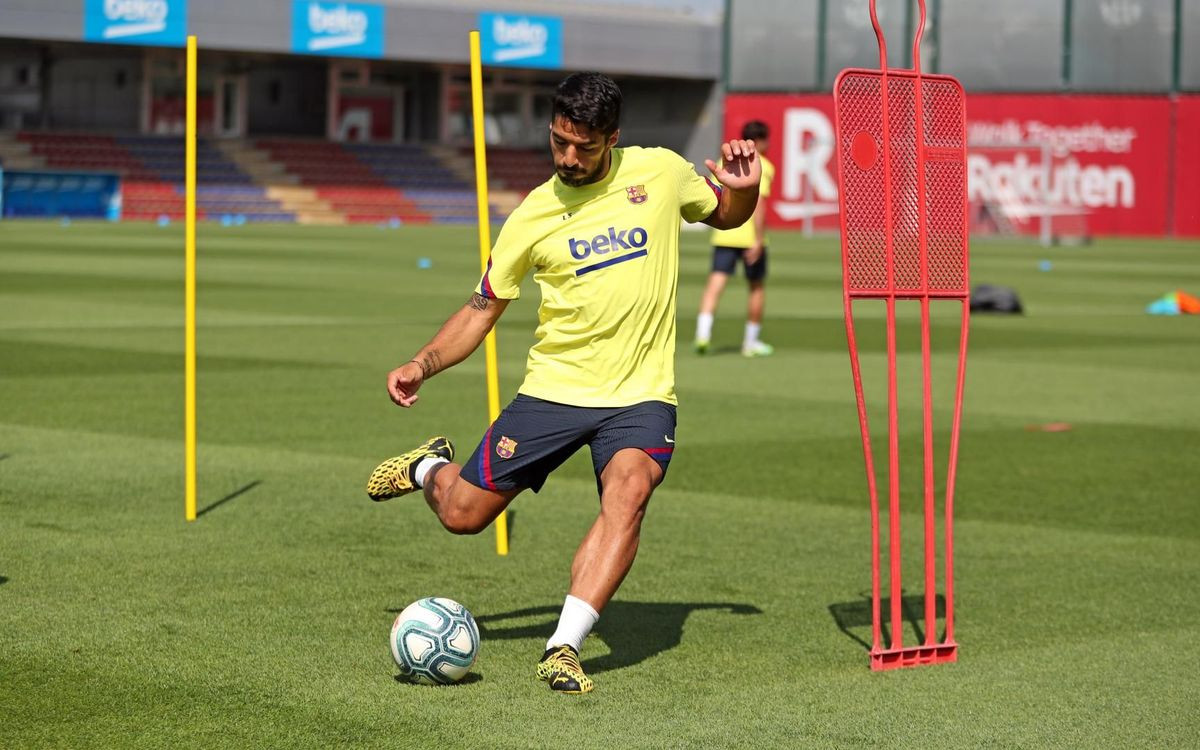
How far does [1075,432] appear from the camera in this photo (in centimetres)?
1288

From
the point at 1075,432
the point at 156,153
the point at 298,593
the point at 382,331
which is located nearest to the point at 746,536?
the point at 298,593

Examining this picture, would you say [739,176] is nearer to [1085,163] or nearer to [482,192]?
[482,192]

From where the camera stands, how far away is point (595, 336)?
6.25m

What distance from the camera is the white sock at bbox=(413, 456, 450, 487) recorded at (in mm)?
6809

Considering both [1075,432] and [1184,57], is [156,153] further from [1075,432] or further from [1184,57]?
[1075,432]

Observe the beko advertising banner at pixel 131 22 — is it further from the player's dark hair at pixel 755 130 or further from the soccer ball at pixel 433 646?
the soccer ball at pixel 433 646

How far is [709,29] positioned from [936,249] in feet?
196

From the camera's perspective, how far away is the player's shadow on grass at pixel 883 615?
7.03 meters

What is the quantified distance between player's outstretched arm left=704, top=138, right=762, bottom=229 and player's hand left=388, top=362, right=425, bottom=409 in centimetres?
122

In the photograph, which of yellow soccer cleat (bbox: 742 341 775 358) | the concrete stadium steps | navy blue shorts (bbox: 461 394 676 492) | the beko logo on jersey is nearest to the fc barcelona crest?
navy blue shorts (bbox: 461 394 676 492)

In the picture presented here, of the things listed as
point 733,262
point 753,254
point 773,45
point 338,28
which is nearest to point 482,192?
point 753,254

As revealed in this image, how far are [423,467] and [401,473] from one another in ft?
0.35

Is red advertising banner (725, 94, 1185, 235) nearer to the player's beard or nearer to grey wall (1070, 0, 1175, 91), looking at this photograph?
grey wall (1070, 0, 1175, 91)

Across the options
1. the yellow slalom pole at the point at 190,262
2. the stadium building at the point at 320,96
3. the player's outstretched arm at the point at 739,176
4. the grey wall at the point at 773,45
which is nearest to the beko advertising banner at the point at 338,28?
the stadium building at the point at 320,96
